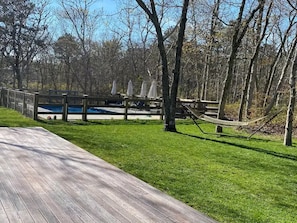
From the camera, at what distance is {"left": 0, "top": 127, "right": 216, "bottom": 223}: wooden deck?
2.50 metres

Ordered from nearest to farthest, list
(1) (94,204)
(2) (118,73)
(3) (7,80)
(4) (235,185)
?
(1) (94,204), (4) (235,185), (3) (7,80), (2) (118,73)

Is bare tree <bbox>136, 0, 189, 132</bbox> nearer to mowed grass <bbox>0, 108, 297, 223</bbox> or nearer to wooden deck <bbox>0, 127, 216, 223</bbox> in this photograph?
mowed grass <bbox>0, 108, 297, 223</bbox>

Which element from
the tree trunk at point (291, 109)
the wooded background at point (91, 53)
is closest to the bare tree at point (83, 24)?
the wooded background at point (91, 53)

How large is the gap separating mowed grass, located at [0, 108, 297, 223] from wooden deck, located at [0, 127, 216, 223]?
0.27m

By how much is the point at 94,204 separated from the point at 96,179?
79 cm

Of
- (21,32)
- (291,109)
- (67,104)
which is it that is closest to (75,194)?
→ (291,109)

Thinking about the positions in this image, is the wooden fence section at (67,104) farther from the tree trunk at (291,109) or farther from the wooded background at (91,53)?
the wooded background at (91,53)

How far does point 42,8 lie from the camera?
19547 millimetres

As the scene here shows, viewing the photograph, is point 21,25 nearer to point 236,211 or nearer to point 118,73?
point 118,73

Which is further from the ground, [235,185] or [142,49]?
[142,49]

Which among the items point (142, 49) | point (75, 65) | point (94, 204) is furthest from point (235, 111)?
point (94, 204)

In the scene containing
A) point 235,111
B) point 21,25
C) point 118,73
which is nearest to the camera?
point 235,111

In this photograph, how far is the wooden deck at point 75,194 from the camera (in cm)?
250

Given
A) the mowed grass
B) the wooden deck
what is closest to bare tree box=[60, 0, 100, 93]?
the mowed grass
